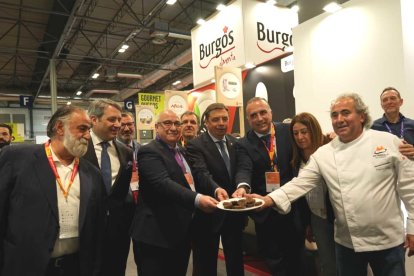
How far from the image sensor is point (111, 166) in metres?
2.65

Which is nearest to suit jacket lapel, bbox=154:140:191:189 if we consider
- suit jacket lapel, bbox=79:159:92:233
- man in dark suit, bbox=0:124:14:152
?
suit jacket lapel, bbox=79:159:92:233

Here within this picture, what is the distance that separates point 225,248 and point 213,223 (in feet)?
0.78

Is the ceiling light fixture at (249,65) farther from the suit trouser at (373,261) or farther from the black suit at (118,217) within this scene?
the suit trouser at (373,261)

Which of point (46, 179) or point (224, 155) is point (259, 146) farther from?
point (46, 179)

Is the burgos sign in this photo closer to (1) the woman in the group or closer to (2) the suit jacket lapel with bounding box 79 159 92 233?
(1) the woman in the group

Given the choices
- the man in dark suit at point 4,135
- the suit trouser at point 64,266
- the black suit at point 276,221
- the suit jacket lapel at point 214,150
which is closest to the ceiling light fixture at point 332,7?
the black suit at point 276,221

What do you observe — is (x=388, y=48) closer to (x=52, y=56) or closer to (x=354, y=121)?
(x=354, y=121)

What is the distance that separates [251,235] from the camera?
3.98m

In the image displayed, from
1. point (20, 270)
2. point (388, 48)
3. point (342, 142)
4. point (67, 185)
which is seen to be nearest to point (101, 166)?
point (67, 185)

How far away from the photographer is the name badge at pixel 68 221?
1.84 metres

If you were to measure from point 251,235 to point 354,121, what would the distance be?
2.33 meters

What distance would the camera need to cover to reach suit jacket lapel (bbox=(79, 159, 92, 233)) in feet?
6.20

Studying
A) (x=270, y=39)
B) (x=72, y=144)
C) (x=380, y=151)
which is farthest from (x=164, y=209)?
(x=270, y=39)

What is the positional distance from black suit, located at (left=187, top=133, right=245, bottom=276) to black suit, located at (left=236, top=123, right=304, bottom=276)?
0.15 meters
